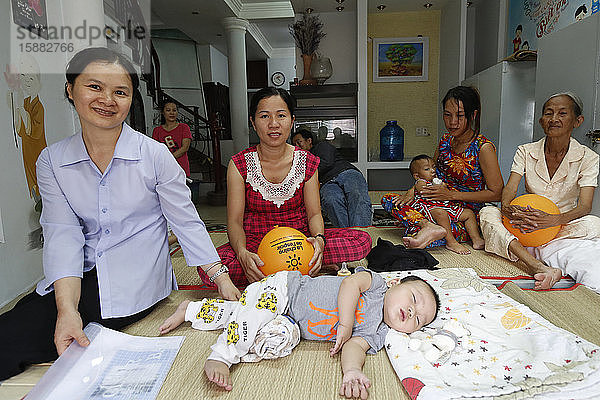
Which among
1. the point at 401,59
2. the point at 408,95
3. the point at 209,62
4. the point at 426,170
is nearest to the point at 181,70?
the point at 209,62

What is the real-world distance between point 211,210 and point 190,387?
476 cm

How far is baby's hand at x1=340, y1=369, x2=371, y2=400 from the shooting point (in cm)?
138

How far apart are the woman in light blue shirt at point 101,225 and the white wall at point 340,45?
412 cm

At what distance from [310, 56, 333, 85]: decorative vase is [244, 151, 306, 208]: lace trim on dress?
11.1ft

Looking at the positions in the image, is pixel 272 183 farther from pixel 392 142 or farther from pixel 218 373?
pixel 392 142

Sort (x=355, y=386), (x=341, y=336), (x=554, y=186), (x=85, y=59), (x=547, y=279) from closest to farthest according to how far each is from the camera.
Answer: (x=355, y=386) < (x=341, y=336) < (x=85, y=59) < (x=547, y=279) < (x=554, y=186)

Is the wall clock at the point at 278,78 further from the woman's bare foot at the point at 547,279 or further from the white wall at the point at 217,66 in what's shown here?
the woman's bare foot at the point at 547,279

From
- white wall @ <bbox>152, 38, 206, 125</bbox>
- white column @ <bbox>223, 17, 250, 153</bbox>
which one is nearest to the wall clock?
white wall @ <bbox>152, 38, 206, 125</bbox>

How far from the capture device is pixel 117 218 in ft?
6.09

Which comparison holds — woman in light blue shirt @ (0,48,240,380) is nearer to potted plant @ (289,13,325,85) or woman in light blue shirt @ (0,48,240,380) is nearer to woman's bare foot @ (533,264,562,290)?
woman's bare foot @ (533,264,562,290)

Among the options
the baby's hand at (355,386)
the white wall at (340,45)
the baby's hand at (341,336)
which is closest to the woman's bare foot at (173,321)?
the baby's hand at (341,336)

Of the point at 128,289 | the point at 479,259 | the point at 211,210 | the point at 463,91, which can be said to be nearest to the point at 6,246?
the point at 128,289

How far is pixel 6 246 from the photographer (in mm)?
2551

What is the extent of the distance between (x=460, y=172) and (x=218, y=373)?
238 centimetres
